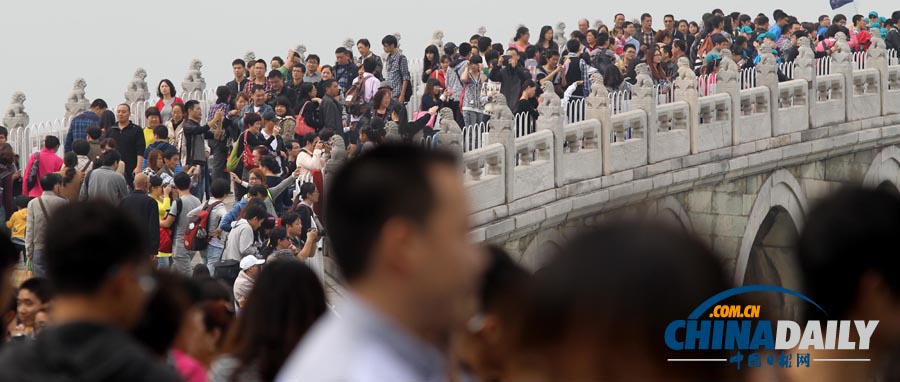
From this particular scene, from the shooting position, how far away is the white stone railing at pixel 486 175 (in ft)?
56.1

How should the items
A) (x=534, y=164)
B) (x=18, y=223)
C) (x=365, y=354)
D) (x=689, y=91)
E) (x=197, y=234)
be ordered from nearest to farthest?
1. (x=365, y=354)
2. (x=197, y=234)
3. (x=18, y=223)
4. (x=534, y=164)
5. (x=689, y=91)

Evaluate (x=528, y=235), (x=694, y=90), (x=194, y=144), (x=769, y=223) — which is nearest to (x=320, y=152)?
(x=194, y=144)

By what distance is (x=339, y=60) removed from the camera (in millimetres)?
19578

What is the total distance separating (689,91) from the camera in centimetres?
2106

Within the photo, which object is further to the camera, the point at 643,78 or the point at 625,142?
the point at 625,142

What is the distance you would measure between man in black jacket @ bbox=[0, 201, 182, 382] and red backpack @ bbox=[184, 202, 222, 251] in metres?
10.2

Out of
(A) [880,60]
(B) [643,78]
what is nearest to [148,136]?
(B) [643,78]

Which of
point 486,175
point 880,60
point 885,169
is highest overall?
point 880,60

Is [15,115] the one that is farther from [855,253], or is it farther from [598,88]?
[855,253]

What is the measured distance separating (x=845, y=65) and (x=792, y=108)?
1513mm

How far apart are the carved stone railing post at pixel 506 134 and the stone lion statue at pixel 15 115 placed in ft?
17.1

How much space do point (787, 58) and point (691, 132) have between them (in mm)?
4695

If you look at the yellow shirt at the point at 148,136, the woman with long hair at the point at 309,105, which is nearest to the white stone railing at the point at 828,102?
the woman with long hair at the point at 309,105

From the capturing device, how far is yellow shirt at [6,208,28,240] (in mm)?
14773
